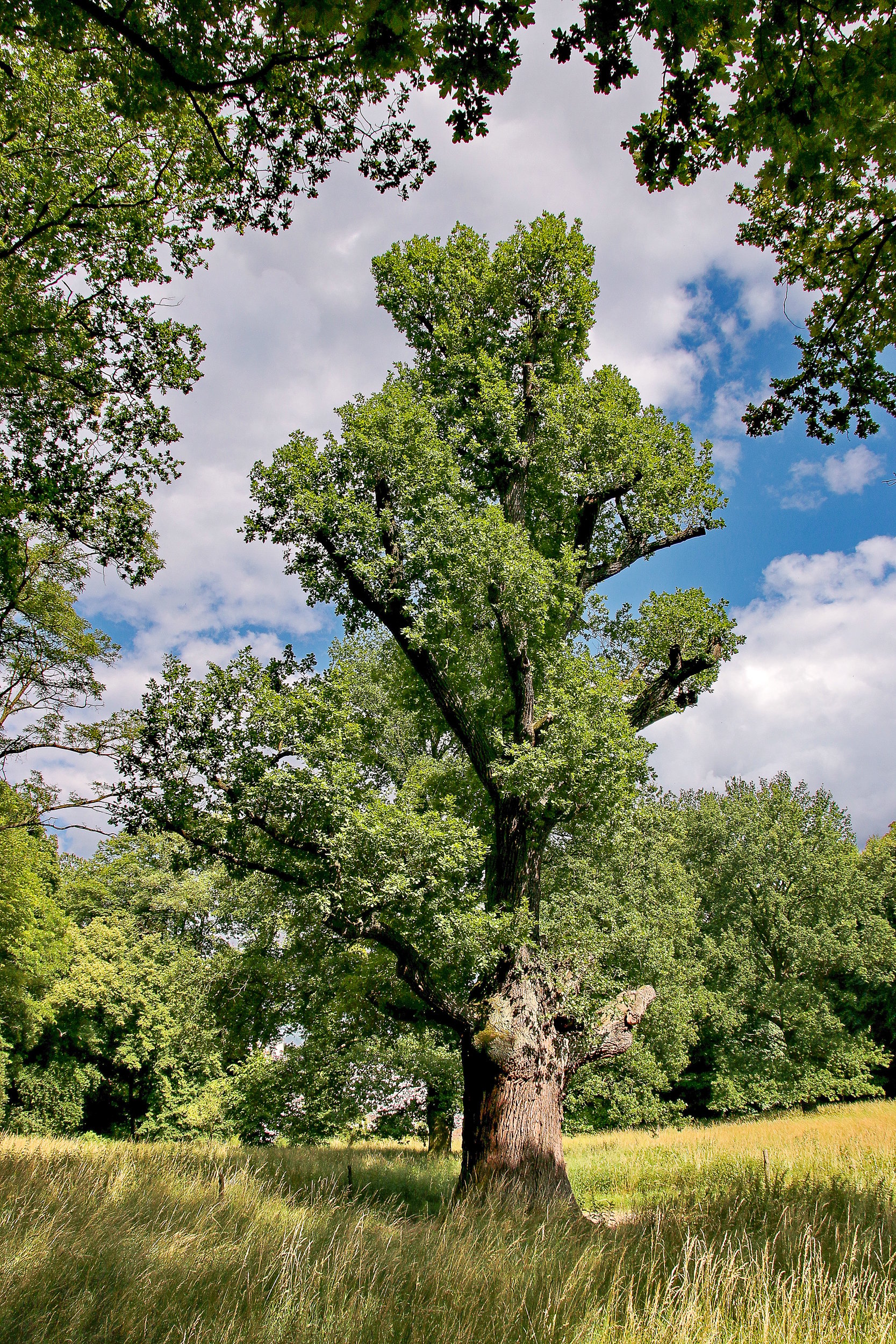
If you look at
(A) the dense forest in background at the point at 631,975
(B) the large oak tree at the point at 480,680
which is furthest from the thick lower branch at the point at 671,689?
(A) the dense forest in background at the point at 631,975

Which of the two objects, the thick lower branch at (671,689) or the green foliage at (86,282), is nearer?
the green foliage at (86,282)

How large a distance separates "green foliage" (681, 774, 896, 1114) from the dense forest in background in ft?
0.27

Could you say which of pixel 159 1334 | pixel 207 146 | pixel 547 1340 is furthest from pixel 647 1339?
pixel 207 146

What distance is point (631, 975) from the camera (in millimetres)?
15203

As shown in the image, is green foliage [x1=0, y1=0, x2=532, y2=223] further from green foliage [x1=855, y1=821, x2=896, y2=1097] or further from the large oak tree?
green foliage [x1=855, y1=821, x2=896, y2=1097]

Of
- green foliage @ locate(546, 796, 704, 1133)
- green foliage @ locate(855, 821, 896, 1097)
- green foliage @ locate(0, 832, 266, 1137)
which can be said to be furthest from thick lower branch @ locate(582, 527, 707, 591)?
green foliage @ locate(855, 821, 896, 1097)

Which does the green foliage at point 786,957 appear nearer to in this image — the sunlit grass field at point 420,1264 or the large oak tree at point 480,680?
the large oak tree at point 480,680

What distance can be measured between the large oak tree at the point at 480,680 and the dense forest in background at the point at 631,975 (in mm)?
5514

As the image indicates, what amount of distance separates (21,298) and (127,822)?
5.92 metres

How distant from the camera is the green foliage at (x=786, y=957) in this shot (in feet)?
84.7

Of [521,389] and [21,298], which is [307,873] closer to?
[21,298]

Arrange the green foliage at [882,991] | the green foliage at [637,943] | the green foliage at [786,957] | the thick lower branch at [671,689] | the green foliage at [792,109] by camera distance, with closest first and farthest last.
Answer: the green foliage at [792,109] < the thick lower branch at [671,689] < the green foliage at [637,943] < the green foliage at [786,957] < the green foliage at [882,991]

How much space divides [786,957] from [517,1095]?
976 inches

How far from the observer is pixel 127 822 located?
7.96m
